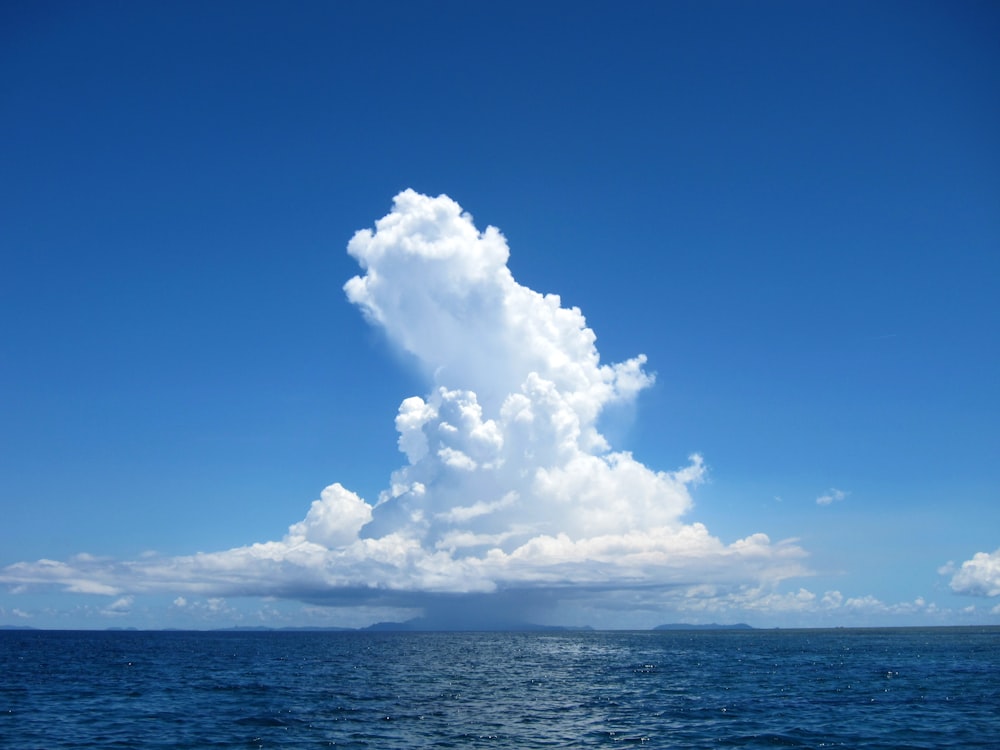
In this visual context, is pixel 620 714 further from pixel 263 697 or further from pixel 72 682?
pixel 72 682

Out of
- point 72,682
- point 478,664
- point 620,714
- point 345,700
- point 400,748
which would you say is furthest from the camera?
point 478,664

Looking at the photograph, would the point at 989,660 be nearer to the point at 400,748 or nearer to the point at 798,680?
the point at 798,680

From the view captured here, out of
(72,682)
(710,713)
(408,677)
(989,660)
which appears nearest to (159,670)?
(72,682)

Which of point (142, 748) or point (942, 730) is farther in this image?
point (942, 730)

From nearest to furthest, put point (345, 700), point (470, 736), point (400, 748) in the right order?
point (400, 748), point (470, 736), point (345, 700)

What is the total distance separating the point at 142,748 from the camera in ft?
136

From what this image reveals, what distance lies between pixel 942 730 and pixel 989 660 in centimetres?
8679

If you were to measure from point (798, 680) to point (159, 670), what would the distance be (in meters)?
84.6

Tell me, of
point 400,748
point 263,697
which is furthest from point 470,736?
point 263,697

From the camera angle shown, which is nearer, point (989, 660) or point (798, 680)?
point (798, 680)

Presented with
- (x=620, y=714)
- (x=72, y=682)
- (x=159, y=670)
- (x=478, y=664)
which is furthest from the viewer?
(x=478, y=664)

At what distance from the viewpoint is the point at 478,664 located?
364ft

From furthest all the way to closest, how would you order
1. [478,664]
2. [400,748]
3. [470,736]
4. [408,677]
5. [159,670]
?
[478,664] → [159,670] → [408,677] → [470,736] → [400,748]

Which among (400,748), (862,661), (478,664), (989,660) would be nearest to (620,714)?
(400,748)
